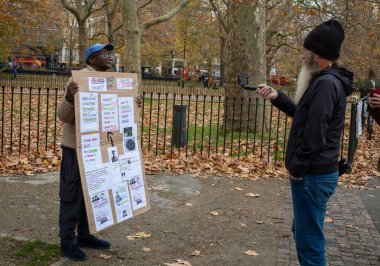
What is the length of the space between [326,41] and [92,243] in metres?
3.04

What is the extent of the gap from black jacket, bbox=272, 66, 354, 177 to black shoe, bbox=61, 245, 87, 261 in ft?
7.44

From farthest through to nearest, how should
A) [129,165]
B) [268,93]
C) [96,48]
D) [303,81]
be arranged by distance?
[129,165] → [96,48] → [268,93] → [303,81]

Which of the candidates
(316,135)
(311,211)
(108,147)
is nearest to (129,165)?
(108,147)

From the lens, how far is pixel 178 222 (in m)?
6.08

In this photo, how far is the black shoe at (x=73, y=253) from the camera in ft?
15.1

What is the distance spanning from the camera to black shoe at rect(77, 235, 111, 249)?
16.3 ft

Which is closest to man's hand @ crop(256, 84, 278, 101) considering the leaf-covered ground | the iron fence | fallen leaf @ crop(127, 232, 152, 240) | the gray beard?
the gray beard

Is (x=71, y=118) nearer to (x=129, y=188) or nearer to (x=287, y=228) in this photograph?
(x=129, y=188)

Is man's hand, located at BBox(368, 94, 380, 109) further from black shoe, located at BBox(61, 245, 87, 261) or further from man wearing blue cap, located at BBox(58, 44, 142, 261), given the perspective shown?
black shoe, located at BBox(61, 245, 87, 261)

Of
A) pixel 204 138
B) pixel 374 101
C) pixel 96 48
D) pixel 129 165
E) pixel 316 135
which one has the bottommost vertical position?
pixel 204 138

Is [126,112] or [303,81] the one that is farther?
[126,112]

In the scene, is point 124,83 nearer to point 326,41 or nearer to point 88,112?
point 88,112

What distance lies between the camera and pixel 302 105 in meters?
3.42

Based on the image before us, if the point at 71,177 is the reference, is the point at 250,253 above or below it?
below
